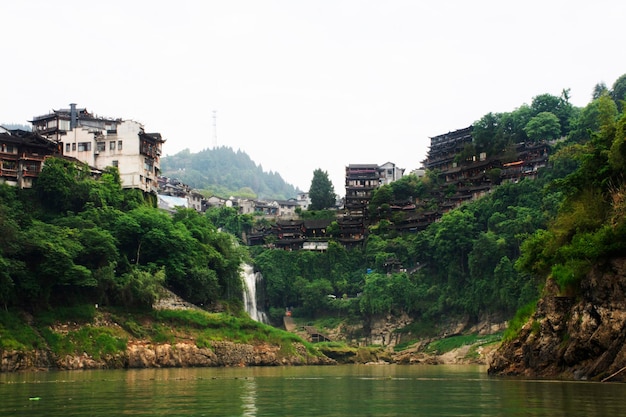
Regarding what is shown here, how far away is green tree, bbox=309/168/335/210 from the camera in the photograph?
5089 inches

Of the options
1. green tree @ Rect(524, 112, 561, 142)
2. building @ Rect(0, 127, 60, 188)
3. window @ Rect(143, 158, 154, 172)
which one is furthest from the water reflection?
green tree @ Rect(524, 112, 561, 142)

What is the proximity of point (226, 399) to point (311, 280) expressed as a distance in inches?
3065

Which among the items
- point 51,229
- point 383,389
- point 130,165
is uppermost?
point 130,165

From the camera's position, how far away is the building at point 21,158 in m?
70.1

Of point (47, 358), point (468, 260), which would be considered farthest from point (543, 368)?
point (468, 260)

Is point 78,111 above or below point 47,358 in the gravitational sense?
above

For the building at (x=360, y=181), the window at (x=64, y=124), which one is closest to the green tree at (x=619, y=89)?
the building at (x=360, y=181)

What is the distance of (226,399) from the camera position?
83.5 feet

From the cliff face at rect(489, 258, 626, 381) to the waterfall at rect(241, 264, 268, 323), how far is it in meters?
57.9

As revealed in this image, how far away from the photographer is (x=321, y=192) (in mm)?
129875

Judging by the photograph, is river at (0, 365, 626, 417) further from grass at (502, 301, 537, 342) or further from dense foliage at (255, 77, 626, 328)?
dense foliage at (255, 77, 626, 328)

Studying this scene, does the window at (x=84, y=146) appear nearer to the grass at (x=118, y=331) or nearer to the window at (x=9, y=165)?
the window at (x=9, y=165)

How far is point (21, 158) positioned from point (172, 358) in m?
24.2

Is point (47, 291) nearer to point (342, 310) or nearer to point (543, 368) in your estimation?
point (543, 368)
